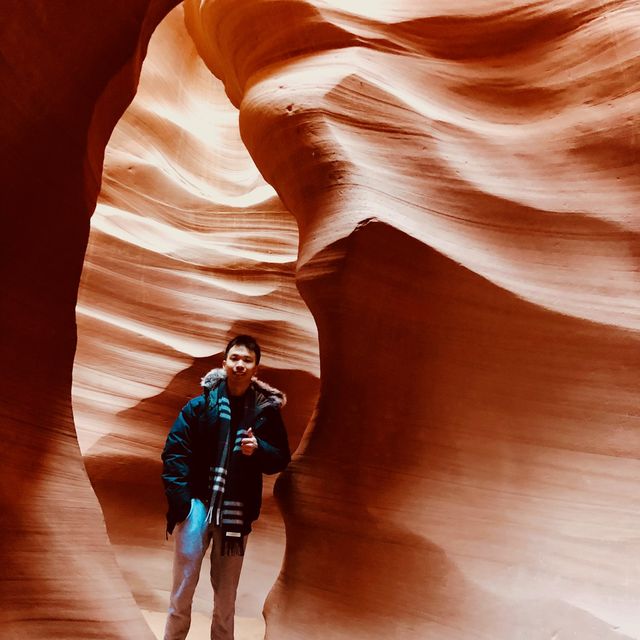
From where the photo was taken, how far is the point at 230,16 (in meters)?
3.36

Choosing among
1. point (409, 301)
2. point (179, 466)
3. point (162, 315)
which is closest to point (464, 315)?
point (409, 301)

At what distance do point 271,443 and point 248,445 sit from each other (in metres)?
0.16

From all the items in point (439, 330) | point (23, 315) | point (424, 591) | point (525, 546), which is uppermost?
point (439, 330)

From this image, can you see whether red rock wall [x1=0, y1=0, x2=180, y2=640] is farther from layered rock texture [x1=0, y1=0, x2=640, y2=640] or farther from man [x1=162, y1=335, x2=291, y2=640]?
man [x1=162, y1=335, x2=291, y2=640]

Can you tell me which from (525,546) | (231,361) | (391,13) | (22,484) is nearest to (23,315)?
(22,484)

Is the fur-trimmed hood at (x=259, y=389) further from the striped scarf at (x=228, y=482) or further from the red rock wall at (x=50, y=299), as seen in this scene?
the red rock wall at (x=50, y=299)

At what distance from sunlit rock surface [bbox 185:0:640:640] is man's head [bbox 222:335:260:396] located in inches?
16.0

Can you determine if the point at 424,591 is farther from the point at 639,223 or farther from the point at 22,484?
the point at 639,223

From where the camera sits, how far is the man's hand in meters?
2.48

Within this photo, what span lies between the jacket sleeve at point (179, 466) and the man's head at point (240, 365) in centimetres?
18

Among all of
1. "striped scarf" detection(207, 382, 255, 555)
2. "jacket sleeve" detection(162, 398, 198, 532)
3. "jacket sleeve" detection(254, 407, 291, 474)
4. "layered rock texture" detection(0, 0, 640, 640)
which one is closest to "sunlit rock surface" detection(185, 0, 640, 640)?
"layered rock texture" detection(0, 0, 640, 640)

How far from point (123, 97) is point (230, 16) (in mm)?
1223

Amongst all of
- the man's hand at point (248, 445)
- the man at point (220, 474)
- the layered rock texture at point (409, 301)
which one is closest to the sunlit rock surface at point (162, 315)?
the layered rock texture at point (409, 301)

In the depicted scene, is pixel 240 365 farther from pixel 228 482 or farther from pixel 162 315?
pixel 162 315
